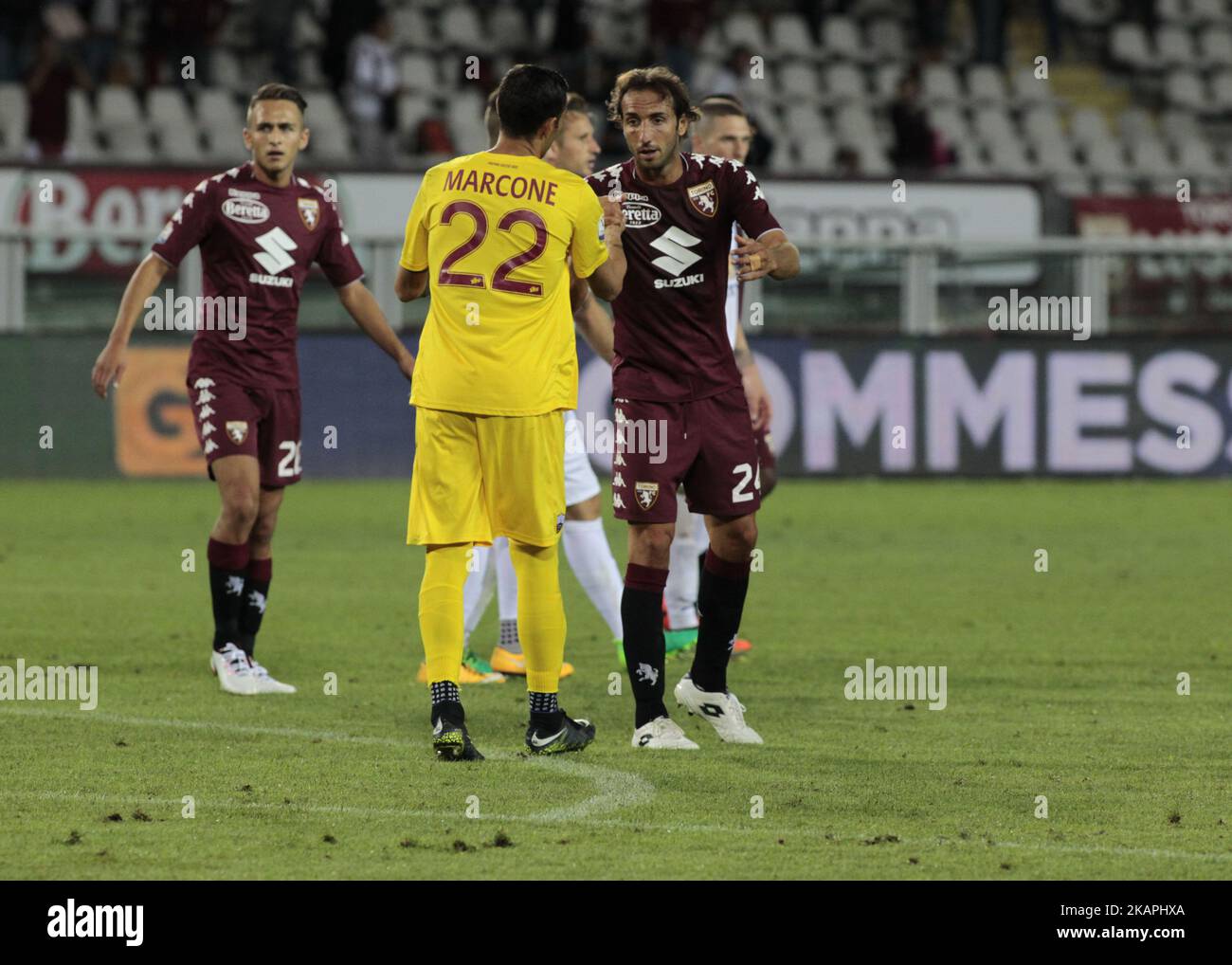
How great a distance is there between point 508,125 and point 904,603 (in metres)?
5.21

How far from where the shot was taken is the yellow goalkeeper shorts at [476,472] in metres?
6.18

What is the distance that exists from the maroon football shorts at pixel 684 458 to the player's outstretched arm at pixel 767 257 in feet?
1.65

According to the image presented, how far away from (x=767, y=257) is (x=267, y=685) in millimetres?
2705

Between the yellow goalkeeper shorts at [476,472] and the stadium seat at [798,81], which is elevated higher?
the stadium seat at [798,81]

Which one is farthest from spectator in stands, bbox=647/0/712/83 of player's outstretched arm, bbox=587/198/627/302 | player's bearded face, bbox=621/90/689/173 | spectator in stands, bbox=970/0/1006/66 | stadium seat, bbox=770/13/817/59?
player's outstretched arm, bbox=587/198/627/302

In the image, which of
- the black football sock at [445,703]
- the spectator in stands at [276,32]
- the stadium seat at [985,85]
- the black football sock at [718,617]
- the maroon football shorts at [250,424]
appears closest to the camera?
the black football sock at [445,703]

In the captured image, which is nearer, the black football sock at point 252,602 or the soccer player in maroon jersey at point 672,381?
the soccer player in maroon jersey at point 672,381

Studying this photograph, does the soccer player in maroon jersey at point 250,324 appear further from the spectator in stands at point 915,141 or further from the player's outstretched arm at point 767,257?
the spectator in stands at point 915,141

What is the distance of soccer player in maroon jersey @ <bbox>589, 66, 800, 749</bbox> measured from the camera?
21.6 feet

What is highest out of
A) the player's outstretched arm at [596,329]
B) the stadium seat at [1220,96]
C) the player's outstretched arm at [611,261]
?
the stadium seat at [1220,96]

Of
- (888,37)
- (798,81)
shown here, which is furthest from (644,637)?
(888,37)

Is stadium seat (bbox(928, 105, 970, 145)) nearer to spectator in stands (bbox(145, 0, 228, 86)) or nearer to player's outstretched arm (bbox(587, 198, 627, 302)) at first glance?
spectator in stands (bbox(145, 0, 228, 86))

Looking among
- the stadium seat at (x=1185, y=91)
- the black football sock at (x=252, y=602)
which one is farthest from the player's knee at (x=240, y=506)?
the stadium seat at (x=1185, y=91)
